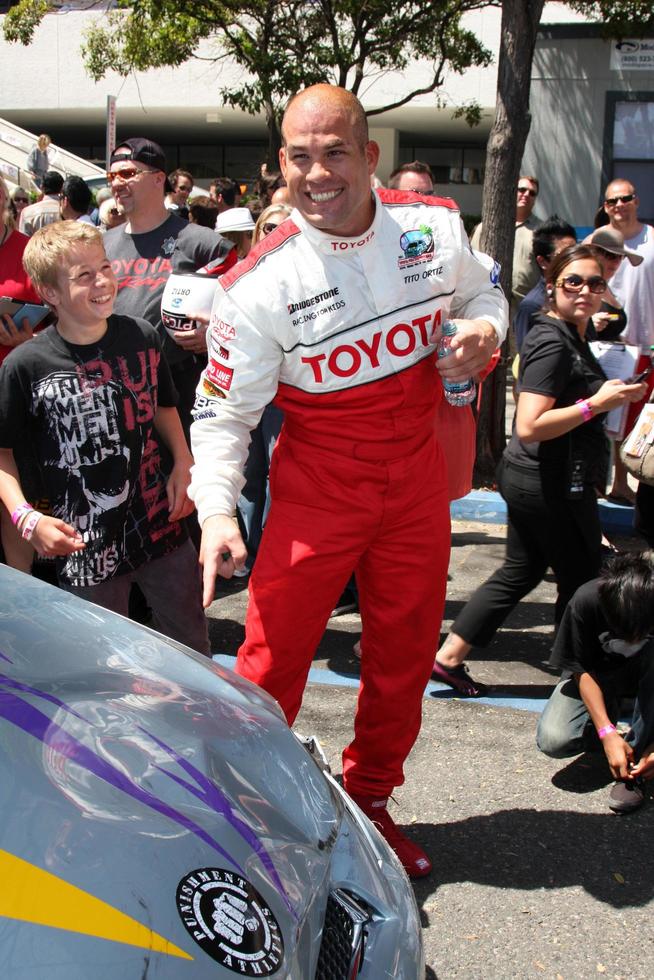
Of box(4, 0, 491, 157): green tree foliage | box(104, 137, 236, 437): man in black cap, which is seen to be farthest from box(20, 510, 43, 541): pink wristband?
box(4, 0, 491, 157): green tree foliage

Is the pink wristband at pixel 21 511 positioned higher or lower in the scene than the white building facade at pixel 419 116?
lower

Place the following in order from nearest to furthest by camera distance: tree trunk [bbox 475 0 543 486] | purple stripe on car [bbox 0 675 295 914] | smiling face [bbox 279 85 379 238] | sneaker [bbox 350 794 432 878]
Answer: purple stripe on car [bbox 0 675 295 914] → smiling face [bbox 279 85 379 238] → sneaker [bbox 350 794 432 878] → tree trunk [bbox 475 0 543 486]

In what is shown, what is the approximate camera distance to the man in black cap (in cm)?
460

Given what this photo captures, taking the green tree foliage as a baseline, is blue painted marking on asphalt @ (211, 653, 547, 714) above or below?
A: below

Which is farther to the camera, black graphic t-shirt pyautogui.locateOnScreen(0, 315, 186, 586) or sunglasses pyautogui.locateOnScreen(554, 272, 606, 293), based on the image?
sunglasses pyautogui.locateOnScreen(554, 272, 606, 293)

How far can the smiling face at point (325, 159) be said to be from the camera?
116 inches

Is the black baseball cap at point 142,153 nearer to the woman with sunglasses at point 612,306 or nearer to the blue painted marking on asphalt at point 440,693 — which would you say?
the blue painted marking on asphalt at point 440,693

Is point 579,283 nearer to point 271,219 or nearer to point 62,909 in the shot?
point 271,219

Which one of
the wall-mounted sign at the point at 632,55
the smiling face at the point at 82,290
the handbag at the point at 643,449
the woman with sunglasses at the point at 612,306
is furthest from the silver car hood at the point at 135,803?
the wall-mounted sign at the point at 632,55

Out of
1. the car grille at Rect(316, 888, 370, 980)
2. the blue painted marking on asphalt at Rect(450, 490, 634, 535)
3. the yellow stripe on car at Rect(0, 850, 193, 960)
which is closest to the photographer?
the yellow stripe on car at Rect(0, 850, 193, 960)

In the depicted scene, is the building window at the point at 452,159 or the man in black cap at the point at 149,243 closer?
the man in black cap at the point at 149,243

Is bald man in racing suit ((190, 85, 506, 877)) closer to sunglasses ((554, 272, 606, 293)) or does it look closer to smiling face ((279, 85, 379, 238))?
smiling face ((279, 85, 379, 238))

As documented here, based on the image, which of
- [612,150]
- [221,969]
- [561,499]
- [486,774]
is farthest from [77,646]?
[612,150]

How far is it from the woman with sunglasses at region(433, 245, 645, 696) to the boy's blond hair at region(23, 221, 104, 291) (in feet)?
6.04
